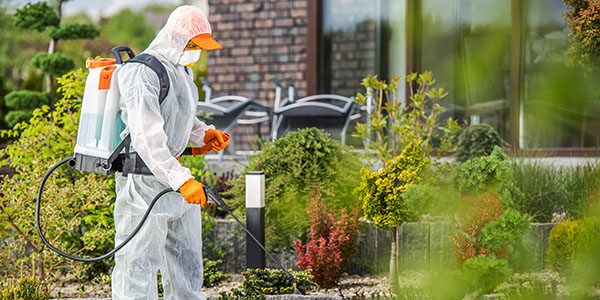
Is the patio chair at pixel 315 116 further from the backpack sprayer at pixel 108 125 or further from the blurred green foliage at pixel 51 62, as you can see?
the backpack sprayer at pixel 108 125

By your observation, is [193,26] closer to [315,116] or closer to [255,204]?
[255,204]

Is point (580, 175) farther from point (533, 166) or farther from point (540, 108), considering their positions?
point (540, 108)

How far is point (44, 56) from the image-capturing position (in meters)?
5.89

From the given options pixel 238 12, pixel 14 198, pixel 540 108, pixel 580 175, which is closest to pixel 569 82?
Answer: pixel 540 108

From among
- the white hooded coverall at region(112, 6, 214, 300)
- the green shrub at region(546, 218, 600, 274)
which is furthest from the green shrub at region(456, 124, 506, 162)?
the white hooded coverall at region(112, 6, 214, 300)

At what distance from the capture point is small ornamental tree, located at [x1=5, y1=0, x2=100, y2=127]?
5867mm

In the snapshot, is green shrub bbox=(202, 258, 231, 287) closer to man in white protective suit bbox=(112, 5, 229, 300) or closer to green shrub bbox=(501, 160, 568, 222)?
man in white protective suit bbox=(112, 5, 229, 300)

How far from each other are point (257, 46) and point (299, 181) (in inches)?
132

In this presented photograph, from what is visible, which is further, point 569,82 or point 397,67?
point 397,67

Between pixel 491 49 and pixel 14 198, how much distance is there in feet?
11.6

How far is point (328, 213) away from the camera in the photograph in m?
4.09

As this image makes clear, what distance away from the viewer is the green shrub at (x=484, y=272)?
4.42 feet

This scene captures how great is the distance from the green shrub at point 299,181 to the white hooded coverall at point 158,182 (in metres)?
1.39

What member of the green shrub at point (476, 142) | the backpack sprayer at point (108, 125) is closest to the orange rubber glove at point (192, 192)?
the backpack sprayer at point (108, 125)
